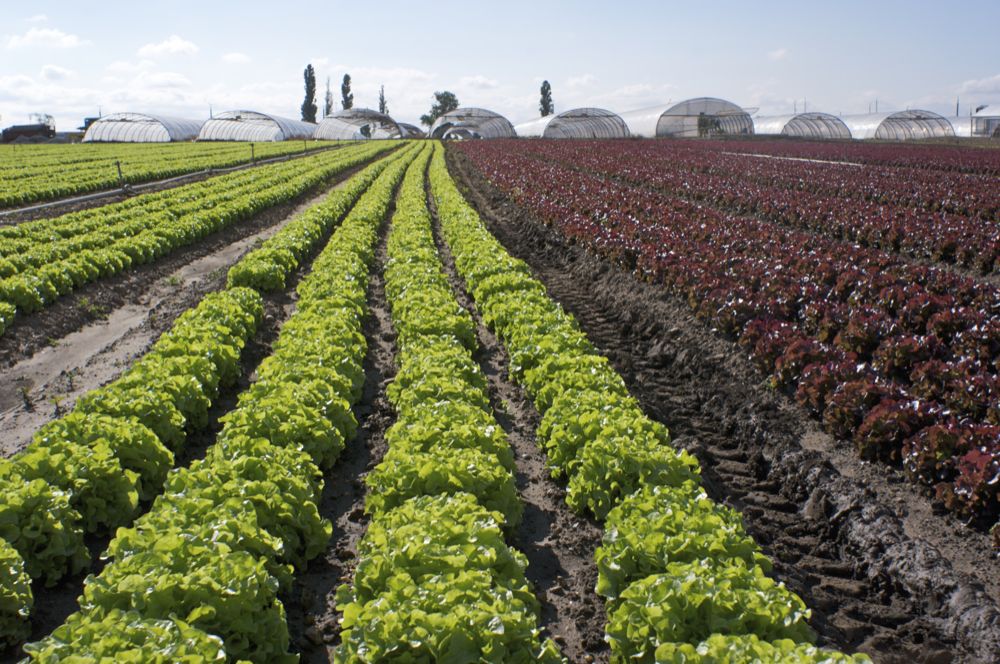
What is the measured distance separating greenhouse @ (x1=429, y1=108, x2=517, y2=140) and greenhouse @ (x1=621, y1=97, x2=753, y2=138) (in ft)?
79.2

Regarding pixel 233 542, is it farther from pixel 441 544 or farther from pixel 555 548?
pixel 555 548

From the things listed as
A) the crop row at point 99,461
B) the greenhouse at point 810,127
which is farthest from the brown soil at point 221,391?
the greenhouse at point 810,127

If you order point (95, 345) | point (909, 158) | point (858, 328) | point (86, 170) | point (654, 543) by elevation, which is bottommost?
point (654, 543)

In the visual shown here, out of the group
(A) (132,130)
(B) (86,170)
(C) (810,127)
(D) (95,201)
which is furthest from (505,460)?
(A) (132,130)

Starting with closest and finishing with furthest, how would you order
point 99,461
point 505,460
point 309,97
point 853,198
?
→ point 99,461 < point 505,460 < point 853,198 < point 309,97

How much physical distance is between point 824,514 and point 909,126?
A: 84562mm

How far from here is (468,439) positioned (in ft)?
21.9

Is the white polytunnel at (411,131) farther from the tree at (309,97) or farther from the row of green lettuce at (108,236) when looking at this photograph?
the row of green lettuce at (108,236)

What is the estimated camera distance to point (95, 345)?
12.6 meters

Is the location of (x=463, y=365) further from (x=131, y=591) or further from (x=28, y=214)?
(x=28, y=214)

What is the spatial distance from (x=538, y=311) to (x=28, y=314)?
31.0 ft

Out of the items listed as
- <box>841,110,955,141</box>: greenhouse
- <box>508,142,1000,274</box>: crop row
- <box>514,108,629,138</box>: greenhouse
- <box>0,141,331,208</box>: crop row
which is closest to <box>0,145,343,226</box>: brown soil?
<box>0,141,331,208</box>: crop row

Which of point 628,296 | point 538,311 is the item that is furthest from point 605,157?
point 538,311

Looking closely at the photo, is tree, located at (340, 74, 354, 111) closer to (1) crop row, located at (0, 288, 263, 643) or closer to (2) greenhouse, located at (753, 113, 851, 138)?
(2) greenhouse, located at (753, 113, 851, 138)
